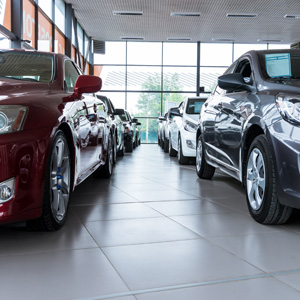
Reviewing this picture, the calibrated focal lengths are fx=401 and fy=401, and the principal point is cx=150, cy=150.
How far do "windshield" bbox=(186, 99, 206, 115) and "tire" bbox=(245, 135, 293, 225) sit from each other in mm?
4586

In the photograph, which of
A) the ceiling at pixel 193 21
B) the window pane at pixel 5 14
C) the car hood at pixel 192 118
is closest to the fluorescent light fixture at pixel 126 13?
the ceiling at pixel 193 21

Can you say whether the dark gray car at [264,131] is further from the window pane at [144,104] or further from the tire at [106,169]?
the window pane at [144,104]

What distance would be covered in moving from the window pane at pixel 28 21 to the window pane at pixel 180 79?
35.0ft

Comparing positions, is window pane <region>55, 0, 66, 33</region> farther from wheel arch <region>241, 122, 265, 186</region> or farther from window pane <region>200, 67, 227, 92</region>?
wheel arch <region>241, 122, 265, 186</region>

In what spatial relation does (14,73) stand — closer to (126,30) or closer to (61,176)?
(61,176)

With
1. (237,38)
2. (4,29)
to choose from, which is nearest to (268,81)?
(4,29)

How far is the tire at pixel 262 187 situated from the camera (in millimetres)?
2727

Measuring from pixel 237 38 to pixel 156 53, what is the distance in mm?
4079

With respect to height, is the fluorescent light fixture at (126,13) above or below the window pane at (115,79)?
above

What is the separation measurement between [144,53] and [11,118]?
62.1ft

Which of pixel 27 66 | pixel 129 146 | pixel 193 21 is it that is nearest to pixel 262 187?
pixel 27 66

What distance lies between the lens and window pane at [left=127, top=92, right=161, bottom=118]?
2059 centimetres

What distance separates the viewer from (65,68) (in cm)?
347

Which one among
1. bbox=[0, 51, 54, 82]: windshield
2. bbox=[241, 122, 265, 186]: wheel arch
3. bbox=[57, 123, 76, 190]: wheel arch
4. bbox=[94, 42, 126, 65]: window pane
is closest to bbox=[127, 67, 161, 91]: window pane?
bbox=[94, 42, 126, 65]: window pane
